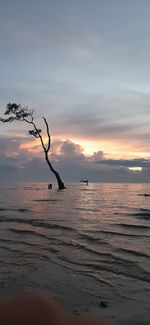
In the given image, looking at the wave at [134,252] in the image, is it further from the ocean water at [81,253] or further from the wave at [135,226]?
the wave at [135,226]

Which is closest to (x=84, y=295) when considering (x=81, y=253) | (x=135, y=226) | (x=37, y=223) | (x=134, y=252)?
(x=81, y=253)

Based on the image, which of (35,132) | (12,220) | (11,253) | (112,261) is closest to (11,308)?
(112,261)

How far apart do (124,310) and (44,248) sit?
591 centimetres

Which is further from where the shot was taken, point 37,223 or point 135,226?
point 37,223

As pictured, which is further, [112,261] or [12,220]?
[12,220]

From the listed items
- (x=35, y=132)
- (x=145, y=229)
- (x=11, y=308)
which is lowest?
(x=145, y=229)

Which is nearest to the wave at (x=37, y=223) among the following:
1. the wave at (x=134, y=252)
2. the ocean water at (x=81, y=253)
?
the ocean water at (x=81, y=253)

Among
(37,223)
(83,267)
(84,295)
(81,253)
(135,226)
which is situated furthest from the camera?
(37,223)

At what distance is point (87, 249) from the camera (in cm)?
1108

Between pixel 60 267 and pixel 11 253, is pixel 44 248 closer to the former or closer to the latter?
pixel 11 253

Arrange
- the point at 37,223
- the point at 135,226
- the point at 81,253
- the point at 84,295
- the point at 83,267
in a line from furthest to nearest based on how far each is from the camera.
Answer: the point at 37,223, the point at 135,226, the point at 81,253, the point at 83,267, the point at 84,295

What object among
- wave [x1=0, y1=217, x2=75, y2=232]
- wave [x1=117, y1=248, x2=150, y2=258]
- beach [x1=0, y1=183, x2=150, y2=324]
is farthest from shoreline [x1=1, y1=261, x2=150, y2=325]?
wave [x1=0, y1=217, x2=75, y2=232]

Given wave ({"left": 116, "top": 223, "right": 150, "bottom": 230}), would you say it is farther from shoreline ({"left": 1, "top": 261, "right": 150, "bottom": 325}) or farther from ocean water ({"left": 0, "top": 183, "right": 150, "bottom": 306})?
shoreline ({"left": 1, "top": 261, "right": 150, "bottom": 325})

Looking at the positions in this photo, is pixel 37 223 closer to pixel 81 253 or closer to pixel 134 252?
pixel 81 253
